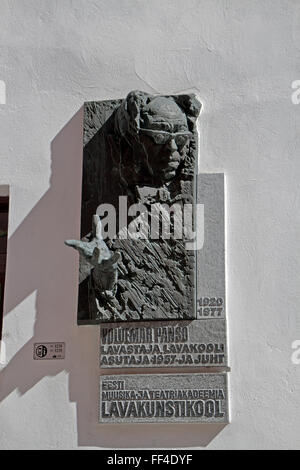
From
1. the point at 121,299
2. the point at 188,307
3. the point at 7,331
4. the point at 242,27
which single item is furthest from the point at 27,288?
the point at 242,27

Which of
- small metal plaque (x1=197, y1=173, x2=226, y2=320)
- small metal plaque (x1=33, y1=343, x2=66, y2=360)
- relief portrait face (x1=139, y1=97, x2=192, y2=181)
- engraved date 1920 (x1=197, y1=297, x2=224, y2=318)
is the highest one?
relief portrait face (x1=139, y1=97, x2=192, y2=181)

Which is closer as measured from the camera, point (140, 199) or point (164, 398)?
point (164, 398)

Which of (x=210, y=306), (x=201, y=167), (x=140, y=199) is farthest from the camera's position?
(x=201, y=167)

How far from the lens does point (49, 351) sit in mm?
4766

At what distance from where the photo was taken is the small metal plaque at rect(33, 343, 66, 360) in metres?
4.75

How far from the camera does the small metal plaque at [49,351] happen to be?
15.6ft

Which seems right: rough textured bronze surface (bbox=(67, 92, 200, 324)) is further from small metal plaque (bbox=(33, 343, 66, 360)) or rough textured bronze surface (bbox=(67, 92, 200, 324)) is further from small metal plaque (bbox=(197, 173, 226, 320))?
small metal plaque (bbox=(33, 343, 66, 360))

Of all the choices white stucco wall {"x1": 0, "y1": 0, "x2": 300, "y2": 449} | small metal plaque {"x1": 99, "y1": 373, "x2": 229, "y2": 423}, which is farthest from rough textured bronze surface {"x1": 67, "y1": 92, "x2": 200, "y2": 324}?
small metal plaque {"x1": 99, "y1": 373, "x2": 229, "y2": 423}

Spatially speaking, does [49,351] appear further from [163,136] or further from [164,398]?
[163,136]

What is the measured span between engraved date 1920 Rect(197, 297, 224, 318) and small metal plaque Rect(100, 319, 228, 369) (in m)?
0.04

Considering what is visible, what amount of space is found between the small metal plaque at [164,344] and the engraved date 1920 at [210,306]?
0.04 metres

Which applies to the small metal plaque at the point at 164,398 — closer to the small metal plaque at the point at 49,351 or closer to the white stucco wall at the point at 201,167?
the white stucco wall at the point at 201,167

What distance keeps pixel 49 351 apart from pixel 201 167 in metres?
1.35

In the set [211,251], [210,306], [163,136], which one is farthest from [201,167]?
[210,306]
